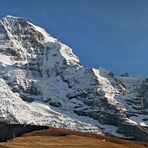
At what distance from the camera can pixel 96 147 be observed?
177 metres

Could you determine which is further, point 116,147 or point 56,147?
point 116,147

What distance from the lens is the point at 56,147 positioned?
534 feet

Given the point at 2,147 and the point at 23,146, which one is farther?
the point at 23,146

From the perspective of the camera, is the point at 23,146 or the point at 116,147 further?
the point at 116,147

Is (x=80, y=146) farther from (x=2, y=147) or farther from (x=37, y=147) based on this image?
(x=2, y=147)

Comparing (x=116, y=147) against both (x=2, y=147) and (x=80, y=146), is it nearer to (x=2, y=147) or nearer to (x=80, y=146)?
(x=80, y=146)

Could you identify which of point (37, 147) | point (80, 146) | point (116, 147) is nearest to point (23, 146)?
point (37, 147)

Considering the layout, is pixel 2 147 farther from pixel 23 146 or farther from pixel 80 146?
pixel 80 146

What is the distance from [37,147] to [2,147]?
2741 centimetres

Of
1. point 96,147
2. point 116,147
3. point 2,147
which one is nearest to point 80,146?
point 96,147

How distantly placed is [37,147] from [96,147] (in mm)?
23180

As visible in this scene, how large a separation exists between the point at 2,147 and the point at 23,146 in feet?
85.7

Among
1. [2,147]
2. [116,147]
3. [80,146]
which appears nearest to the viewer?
[2,147]

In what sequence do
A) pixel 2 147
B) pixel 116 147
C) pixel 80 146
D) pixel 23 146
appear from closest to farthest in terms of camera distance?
pixel 2 147
pixel 23 146
pixel 80 146
pixel 116 147
